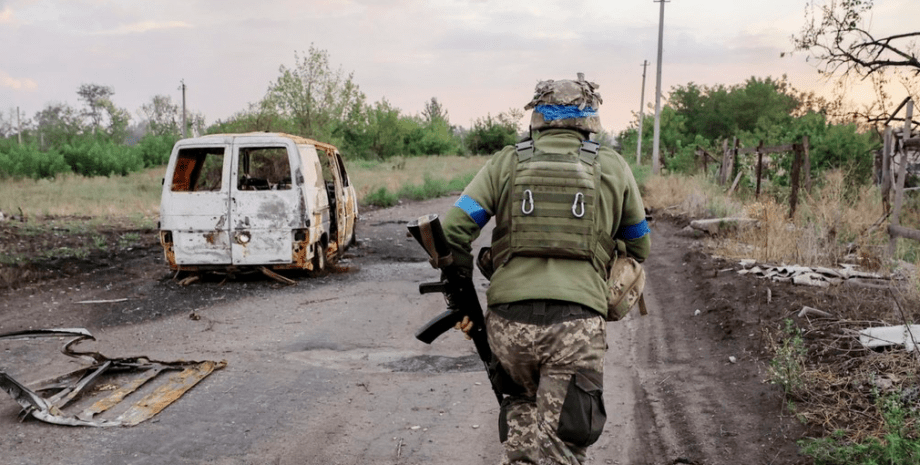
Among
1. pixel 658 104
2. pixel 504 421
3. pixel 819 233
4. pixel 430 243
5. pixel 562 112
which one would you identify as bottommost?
pixel 504 421

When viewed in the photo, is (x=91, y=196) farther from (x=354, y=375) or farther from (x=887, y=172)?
(x=887, y=172)

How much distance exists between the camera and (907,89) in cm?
1104

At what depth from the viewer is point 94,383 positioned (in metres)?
5.29

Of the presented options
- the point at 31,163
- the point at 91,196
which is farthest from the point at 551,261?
the point at 31,163

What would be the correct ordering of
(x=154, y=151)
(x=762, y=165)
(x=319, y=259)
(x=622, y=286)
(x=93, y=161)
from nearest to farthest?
(x=622, y=286), (x=319, y=259), (x=762, y=165), (x=93, y=161), (x=154, y=151)

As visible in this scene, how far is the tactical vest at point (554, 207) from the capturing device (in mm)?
2754

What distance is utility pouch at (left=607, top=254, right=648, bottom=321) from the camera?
3010 millimetres

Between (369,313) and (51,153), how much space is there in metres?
36.5

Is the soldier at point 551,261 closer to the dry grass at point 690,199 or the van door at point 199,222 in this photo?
the van door at point 199,222

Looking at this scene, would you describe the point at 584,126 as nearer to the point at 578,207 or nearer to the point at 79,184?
the point at 578,207

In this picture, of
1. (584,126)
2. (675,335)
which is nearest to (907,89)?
(675,335)

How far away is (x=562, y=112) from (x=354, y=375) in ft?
11.2

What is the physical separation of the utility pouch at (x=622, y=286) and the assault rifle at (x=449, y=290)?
21.0 inches

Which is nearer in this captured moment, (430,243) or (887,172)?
(430,243)
